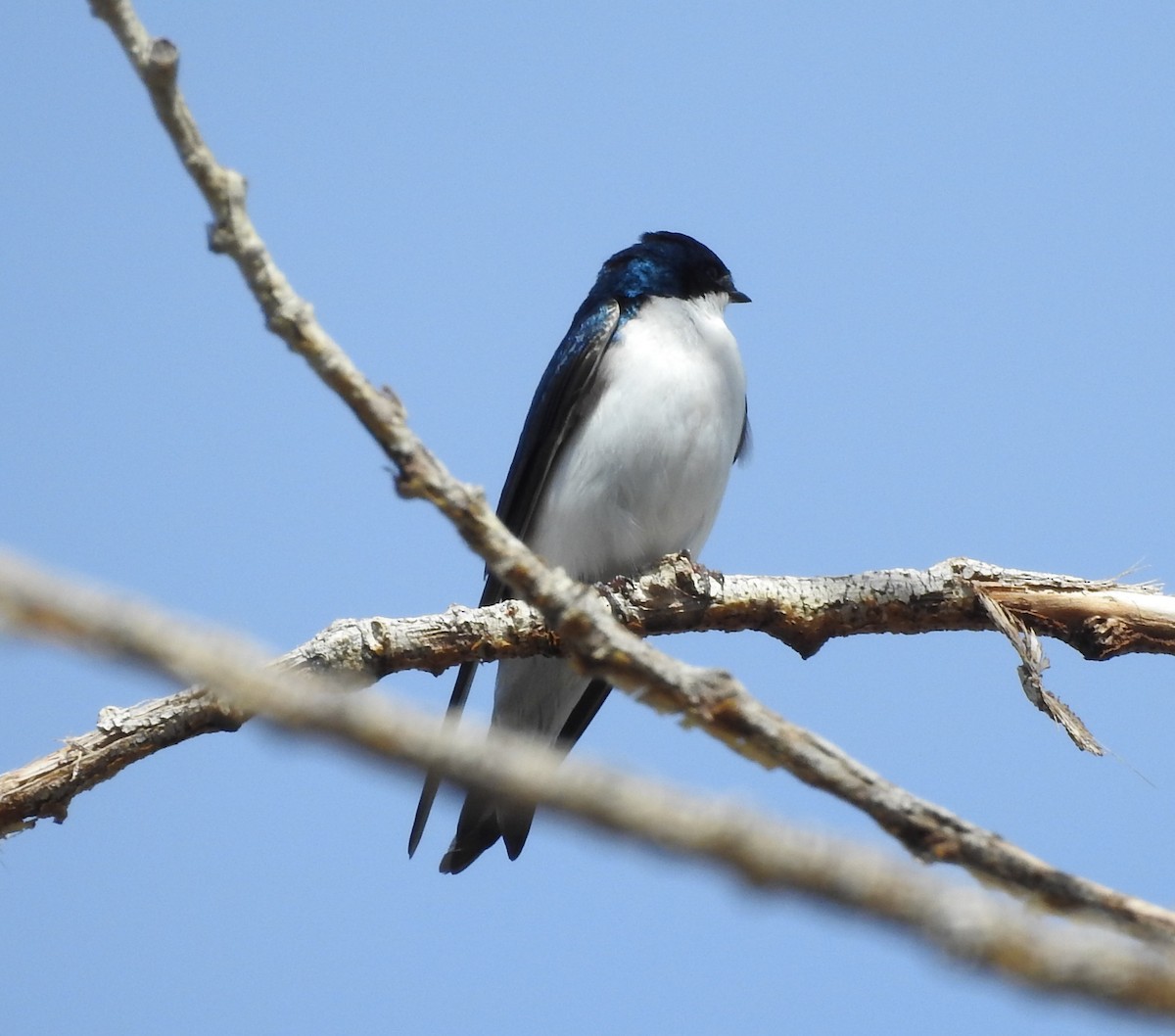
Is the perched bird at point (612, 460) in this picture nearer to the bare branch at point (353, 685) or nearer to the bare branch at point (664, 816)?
the bare branch at point (353, 685)

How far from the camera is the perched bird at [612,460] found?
6.59 m

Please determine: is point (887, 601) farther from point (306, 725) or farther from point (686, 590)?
point (306, 725)

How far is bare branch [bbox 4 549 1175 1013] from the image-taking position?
1004mm

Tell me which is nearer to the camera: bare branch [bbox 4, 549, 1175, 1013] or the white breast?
bare branch [bbox 4, 549, 1175, 1013]

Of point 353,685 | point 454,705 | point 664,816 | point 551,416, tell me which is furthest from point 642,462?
point 664,816

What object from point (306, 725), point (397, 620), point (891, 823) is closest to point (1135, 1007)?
point (306, 725)

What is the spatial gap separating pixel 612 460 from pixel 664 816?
5.53 meters

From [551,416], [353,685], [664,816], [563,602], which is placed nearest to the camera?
[664,816]

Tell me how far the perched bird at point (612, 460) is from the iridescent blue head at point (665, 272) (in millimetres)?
131

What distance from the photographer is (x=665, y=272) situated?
24.8 feet

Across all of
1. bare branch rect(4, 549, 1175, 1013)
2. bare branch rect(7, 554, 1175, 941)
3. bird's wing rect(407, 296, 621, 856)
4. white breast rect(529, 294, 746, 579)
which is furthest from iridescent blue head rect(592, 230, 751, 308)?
bare branch rect(4, 549, 1175, 1013)

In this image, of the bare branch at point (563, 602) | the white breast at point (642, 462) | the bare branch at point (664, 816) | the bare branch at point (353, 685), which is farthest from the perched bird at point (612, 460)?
the bare branch at point (664, 816)

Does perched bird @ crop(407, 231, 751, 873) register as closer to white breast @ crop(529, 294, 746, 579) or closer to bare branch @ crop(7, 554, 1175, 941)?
white breast @ crop(529, 294, 746, 579)

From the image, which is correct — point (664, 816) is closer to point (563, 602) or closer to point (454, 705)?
point (563, 602)
